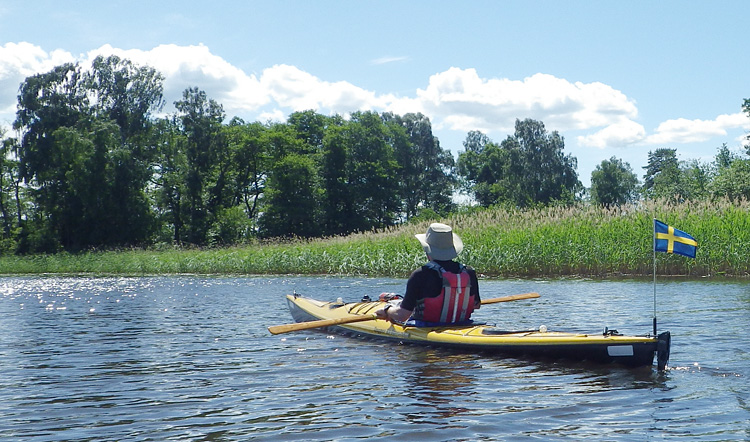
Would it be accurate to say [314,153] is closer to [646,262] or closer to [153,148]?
[153,148]

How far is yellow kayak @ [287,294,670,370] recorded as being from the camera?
6.86 metres

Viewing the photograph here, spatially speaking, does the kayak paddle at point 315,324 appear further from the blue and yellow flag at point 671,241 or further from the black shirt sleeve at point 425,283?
the blue and yellow flag at point 671,241

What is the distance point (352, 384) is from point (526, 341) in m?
1.89

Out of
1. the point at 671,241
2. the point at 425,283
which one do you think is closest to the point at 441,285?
the point at 425,283

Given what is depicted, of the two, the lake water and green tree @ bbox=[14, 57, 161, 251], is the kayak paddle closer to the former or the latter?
the lake water

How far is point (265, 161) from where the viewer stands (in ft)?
164

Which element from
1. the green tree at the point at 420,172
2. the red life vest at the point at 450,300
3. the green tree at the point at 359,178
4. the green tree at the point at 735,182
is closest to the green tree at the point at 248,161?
the green tree at the point at 359,178

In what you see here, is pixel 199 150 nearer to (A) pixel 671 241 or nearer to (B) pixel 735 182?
(B) pixel 735 182

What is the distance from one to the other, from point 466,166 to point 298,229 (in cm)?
2473

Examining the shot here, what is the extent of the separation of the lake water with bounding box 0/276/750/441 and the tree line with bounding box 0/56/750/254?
3205 cm

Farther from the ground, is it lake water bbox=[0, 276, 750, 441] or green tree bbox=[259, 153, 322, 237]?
green tree bbox=[259, 153, 322, 237]

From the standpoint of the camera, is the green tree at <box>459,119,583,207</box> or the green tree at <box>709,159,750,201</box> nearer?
the green tree at <box>709,159,750,201</box>

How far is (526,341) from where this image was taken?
755cm

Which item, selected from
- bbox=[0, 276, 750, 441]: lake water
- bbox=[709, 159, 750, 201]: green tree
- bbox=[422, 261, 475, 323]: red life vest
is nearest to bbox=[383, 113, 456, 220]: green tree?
bbox=[709, 159, 750, 201]: green tree
